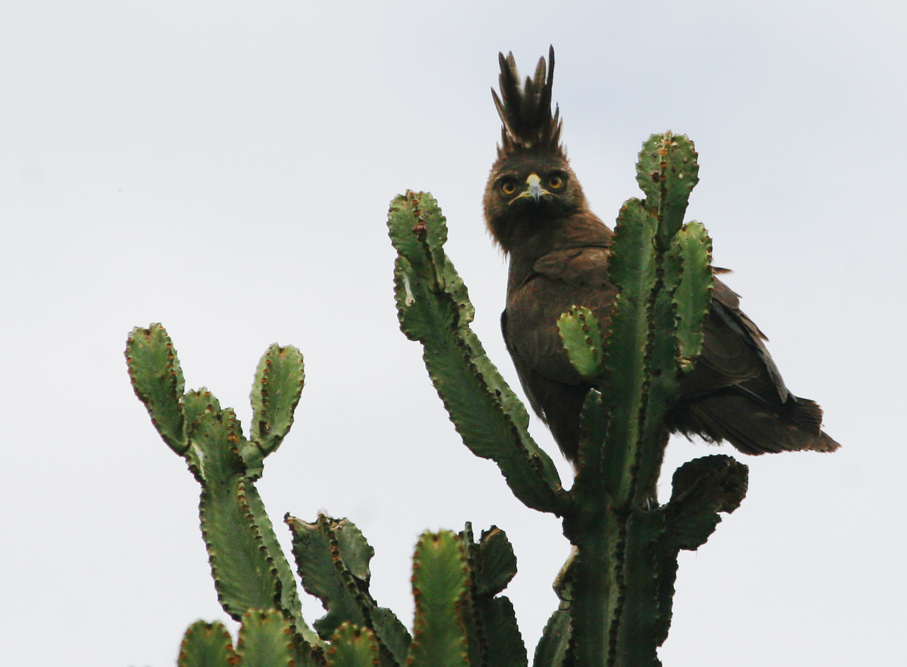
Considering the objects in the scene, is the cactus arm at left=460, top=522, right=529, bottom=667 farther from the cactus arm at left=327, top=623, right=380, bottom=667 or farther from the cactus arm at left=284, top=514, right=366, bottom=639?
the cactus arm at left=327, top=623, right=380, bottom=667

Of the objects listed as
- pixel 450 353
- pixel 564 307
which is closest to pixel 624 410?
pixel 450 353

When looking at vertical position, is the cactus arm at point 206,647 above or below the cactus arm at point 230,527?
below

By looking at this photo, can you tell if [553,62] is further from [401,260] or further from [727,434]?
[401,260]

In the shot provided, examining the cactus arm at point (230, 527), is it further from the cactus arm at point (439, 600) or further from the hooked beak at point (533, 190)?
the hooked beak at point (533, 190)

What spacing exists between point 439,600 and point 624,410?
1086 millimetres

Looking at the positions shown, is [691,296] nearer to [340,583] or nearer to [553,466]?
[553,466]

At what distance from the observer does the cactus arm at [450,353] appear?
395 cm

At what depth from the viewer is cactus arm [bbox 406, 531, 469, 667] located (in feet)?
10.1

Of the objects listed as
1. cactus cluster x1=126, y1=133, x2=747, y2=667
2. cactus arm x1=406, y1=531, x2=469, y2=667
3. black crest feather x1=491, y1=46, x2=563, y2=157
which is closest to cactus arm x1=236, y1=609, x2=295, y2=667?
cactus arm x1=406, y1=531, x2=469, y2=667

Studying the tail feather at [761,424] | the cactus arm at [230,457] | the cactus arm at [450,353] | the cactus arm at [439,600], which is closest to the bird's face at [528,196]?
the tail feather at [761,424]

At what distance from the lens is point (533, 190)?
7582mm

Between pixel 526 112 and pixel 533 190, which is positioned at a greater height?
pixel 526 112

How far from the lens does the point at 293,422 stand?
4664mm

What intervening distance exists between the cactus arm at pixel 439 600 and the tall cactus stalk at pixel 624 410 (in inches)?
33.0
